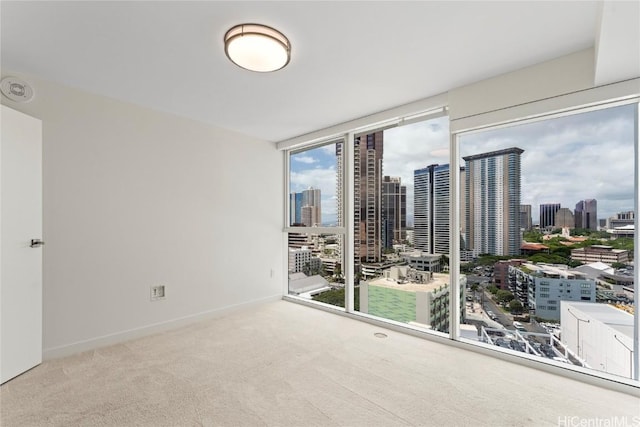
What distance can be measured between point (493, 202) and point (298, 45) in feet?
7.23

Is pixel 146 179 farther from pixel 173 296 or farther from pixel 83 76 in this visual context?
pixel 173 296

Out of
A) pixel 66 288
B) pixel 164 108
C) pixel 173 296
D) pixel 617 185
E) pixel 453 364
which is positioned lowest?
pixel 453 364

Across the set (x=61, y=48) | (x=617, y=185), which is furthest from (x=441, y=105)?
(x=61, y=48)

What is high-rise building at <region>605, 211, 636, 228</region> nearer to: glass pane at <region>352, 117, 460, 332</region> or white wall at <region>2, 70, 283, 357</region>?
glass pane at <region>352, 117, 460, 332</region>

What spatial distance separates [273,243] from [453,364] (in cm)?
289

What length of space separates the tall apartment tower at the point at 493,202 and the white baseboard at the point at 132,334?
9.89 ft

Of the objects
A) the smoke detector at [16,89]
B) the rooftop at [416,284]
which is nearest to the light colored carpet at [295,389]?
the rooftop at [416,284]

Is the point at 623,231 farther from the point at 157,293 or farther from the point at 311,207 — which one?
the point at 157,293

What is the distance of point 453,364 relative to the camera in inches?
94.9

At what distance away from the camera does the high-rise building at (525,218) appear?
8.32ft

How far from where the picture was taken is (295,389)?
2057mm

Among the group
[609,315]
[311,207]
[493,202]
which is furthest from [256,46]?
[609,315]

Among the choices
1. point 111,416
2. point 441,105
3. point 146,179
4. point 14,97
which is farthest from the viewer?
point 146,179

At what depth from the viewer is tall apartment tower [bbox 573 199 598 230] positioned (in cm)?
225
